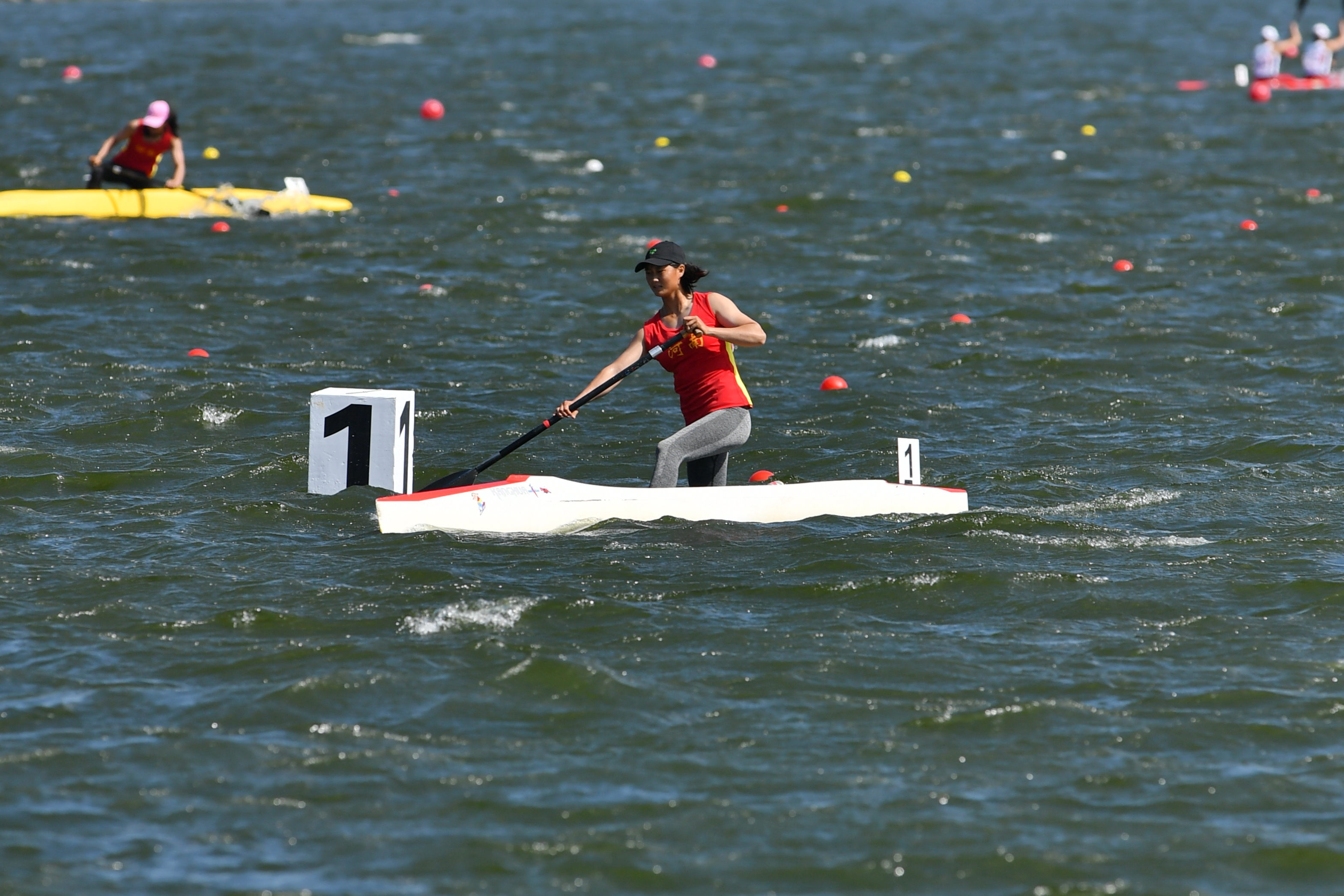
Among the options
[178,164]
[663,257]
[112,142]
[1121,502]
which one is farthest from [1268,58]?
[663,257]

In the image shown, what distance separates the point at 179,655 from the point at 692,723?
2365 millimetres

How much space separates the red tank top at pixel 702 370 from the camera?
8953 millimetres

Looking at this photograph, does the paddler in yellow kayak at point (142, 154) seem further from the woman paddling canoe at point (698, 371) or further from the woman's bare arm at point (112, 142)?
the woman paddling canoe at point (698, 371)

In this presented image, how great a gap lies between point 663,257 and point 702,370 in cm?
81

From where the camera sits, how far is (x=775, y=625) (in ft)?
24.8

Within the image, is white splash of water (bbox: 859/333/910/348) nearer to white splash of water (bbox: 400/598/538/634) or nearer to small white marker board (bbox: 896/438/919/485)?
small white marker board (bbox: 896/438/919/485)

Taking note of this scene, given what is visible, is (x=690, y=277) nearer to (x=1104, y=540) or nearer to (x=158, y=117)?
(x=1104, y=540)

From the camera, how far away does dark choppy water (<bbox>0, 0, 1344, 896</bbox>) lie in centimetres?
568

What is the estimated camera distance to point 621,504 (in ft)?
29.9

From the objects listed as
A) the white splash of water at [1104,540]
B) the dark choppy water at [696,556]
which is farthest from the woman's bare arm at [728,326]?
the white splash of water at [1104,540]

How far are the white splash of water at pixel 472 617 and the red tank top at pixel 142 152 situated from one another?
12.1m

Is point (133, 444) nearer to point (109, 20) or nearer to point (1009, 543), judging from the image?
point (1009, 543)

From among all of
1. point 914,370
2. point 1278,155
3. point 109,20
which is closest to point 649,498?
point 914,370

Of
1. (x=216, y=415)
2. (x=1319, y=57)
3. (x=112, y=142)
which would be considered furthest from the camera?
(x=1319, y=57)
